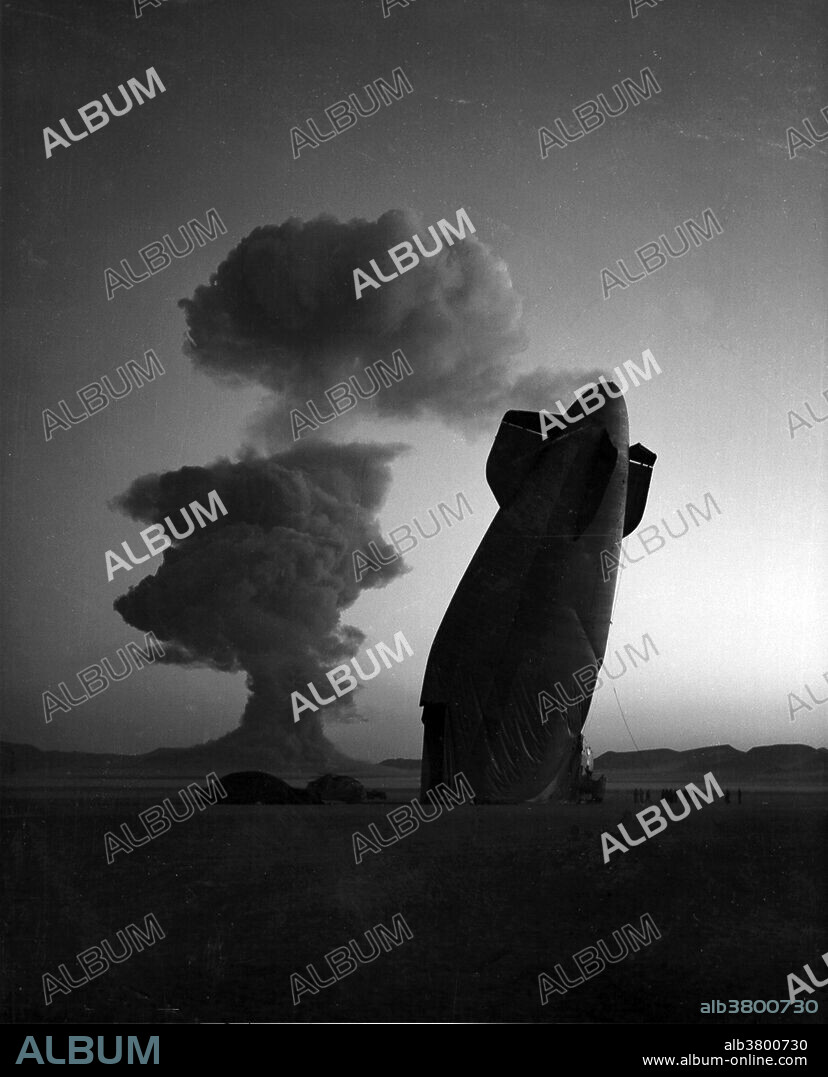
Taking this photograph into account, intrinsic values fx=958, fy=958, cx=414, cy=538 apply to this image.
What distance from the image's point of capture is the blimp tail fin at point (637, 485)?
8.27 m

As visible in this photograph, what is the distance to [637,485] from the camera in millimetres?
8414

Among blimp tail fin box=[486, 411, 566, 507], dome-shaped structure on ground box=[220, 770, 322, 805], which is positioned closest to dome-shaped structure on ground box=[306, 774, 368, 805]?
dome-shaped structure on ground box=[220, 770, 322, 805]

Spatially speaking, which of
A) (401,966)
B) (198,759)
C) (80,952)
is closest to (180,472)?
(198,759)

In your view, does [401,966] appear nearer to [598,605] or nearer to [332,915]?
[332,915]

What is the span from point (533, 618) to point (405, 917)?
9.99 ft

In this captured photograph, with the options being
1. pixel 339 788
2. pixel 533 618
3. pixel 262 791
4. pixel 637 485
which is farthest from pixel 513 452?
pixel 262 791

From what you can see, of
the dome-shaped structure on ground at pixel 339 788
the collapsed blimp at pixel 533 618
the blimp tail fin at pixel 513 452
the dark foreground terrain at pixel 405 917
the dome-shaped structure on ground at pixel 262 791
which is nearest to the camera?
the dark foreground terrain at pixel 405 917

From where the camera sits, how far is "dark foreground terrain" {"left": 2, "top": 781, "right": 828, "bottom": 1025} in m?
6.26

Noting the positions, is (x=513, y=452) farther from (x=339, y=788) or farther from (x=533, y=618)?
Answer: (x=339, y=788)


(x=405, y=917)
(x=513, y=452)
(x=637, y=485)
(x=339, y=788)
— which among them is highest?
(x=513, y=452)

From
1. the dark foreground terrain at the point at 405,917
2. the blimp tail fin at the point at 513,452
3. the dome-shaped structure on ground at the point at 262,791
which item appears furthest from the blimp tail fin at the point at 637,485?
the dome-shaped structure on ground at the point at 262,791

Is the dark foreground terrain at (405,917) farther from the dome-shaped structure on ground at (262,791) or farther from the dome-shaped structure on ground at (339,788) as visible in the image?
the dome-shaped structure on ground at (262,791)

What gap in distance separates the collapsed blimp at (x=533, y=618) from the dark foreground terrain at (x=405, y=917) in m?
1.42

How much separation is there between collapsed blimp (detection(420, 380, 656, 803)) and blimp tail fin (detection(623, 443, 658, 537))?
0.4 inches
